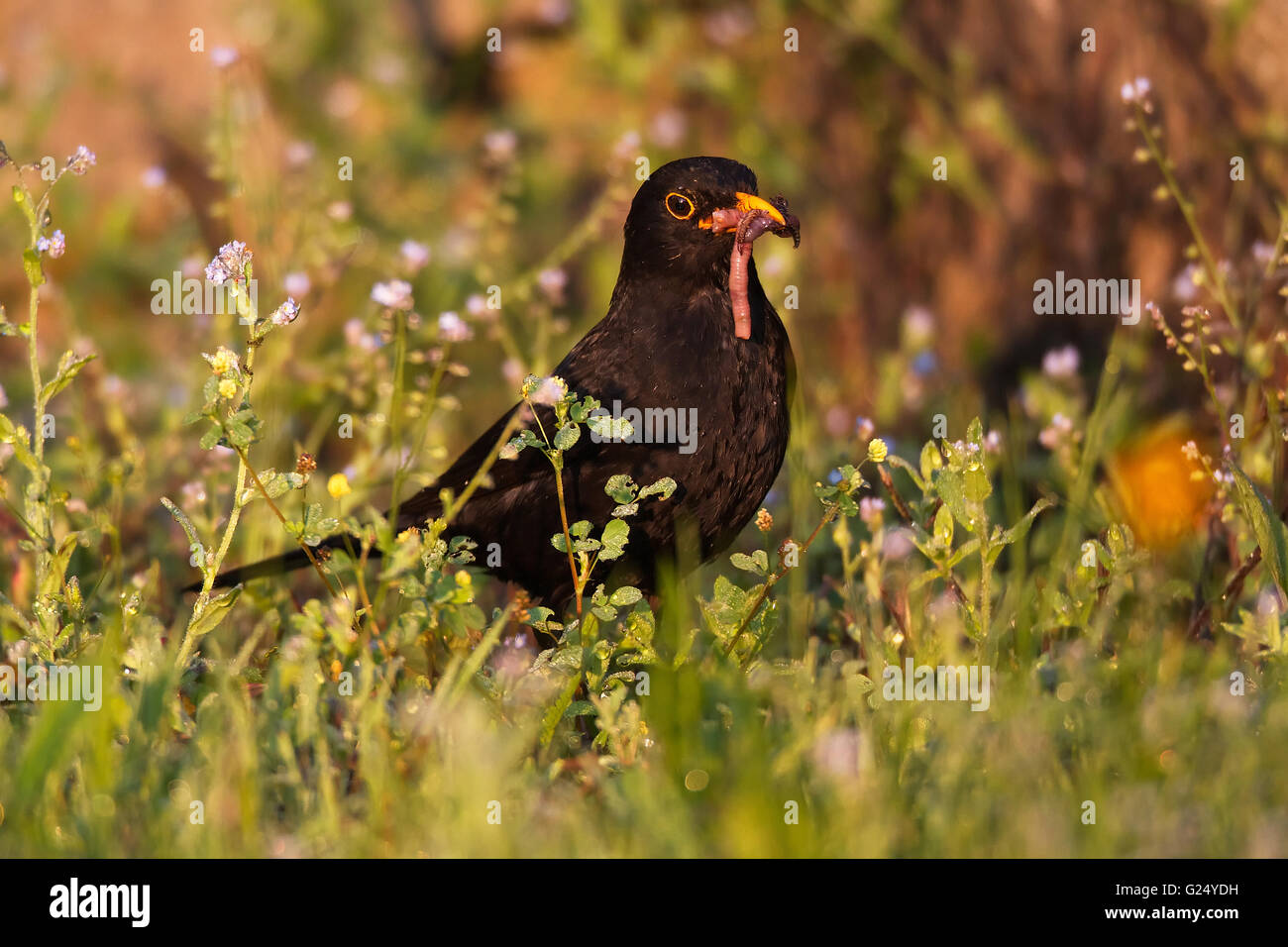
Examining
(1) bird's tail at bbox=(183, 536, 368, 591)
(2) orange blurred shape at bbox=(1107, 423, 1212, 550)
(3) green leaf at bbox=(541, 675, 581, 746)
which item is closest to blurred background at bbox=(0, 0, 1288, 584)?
(1) bird's tail at bbox=(183, 536, 368, 591)

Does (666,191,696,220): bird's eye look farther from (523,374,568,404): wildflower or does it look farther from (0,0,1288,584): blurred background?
(523,374,568,404): wildflower

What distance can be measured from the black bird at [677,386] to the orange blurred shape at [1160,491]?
3.91 feet

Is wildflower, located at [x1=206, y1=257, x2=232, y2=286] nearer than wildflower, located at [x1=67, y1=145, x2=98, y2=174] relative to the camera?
Yes

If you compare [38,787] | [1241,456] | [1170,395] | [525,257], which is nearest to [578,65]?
[525,257]

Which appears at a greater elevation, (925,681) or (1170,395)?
(1170,395)

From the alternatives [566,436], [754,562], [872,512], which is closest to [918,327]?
[872,512]

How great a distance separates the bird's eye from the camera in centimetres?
364

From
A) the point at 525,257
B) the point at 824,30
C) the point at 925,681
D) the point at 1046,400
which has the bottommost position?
the point at 925,681

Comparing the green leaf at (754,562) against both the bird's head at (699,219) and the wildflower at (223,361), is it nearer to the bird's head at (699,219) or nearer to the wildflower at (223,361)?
the bird's head at (699,219)

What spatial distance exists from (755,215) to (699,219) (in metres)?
0.18

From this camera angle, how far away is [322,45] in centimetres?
817

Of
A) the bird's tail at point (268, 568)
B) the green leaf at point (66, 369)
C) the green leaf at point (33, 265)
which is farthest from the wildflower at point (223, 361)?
the bird's tail at point (268, 568)
